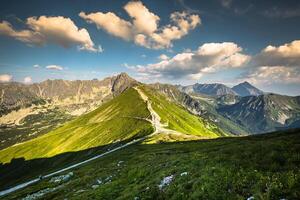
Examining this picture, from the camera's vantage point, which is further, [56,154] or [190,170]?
[56,154]

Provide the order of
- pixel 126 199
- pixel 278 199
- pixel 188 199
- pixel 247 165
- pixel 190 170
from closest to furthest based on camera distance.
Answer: pixel 278 199 → pixel 188 199 → pixel 247 165 → pixel 126 199 → pixel 190 170

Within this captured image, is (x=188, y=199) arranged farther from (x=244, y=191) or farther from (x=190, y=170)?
(x=190, y=170)

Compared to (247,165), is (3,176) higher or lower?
lower

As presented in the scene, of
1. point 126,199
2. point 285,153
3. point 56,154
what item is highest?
point 285,153

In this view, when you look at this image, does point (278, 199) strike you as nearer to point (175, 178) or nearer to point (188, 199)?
point (188, 199)

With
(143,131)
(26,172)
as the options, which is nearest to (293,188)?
(143,131)

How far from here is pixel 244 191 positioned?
715 inches

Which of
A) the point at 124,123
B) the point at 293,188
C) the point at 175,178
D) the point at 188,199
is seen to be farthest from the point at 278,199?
the point at 124,123

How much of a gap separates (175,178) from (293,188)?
11911 millimetres

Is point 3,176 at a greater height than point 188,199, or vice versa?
point 188,199

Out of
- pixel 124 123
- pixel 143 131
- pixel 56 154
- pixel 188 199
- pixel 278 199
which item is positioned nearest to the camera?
pixel 278 199

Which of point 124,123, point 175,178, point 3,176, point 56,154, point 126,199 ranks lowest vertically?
point 3,176

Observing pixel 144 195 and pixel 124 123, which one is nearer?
pixel 144 195

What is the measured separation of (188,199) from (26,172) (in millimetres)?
186676
